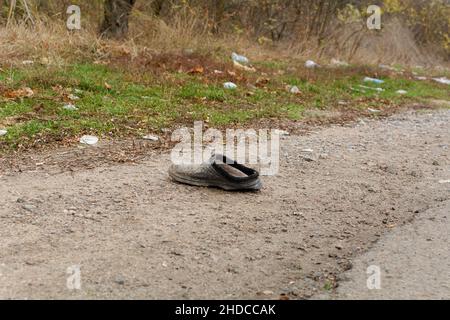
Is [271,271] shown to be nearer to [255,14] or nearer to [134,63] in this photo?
[134,63]

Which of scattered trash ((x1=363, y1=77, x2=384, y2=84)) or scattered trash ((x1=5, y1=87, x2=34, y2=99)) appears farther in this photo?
scattered trash ((x1=363, y1=77, x2=384, y2=84))

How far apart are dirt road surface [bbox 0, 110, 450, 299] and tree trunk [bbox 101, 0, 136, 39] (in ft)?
19.8

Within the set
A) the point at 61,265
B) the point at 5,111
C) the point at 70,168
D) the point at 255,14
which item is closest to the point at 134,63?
the point at 5,111

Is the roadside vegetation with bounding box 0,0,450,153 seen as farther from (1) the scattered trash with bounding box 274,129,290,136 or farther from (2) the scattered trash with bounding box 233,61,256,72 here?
(1) the scattered trash with bounding box 274,129,290,136

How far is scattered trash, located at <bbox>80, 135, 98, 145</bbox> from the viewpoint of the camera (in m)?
4.93

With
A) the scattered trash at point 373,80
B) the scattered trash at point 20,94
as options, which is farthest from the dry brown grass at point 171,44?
the scattered trash at point 373,80

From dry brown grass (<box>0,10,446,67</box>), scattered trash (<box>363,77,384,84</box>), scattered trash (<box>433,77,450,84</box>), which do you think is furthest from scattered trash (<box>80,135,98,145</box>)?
scattered trash (<box>433,77,450,84</box>)

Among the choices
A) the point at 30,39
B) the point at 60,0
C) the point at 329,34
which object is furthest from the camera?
the point at 329,34

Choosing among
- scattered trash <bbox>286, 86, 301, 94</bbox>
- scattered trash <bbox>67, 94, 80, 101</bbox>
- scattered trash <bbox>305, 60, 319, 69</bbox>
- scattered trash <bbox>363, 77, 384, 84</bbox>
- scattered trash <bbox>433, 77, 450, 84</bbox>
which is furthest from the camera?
scattered trash <bbox>433, 77, 450, 84</bbox>

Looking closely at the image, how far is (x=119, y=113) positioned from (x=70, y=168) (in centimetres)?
161

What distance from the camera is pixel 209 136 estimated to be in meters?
5.60

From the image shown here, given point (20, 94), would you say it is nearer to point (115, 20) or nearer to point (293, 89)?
point (293, 89)

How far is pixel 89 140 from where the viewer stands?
4.98 metres

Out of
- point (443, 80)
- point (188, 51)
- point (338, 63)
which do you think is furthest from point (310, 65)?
point (443, 80)
